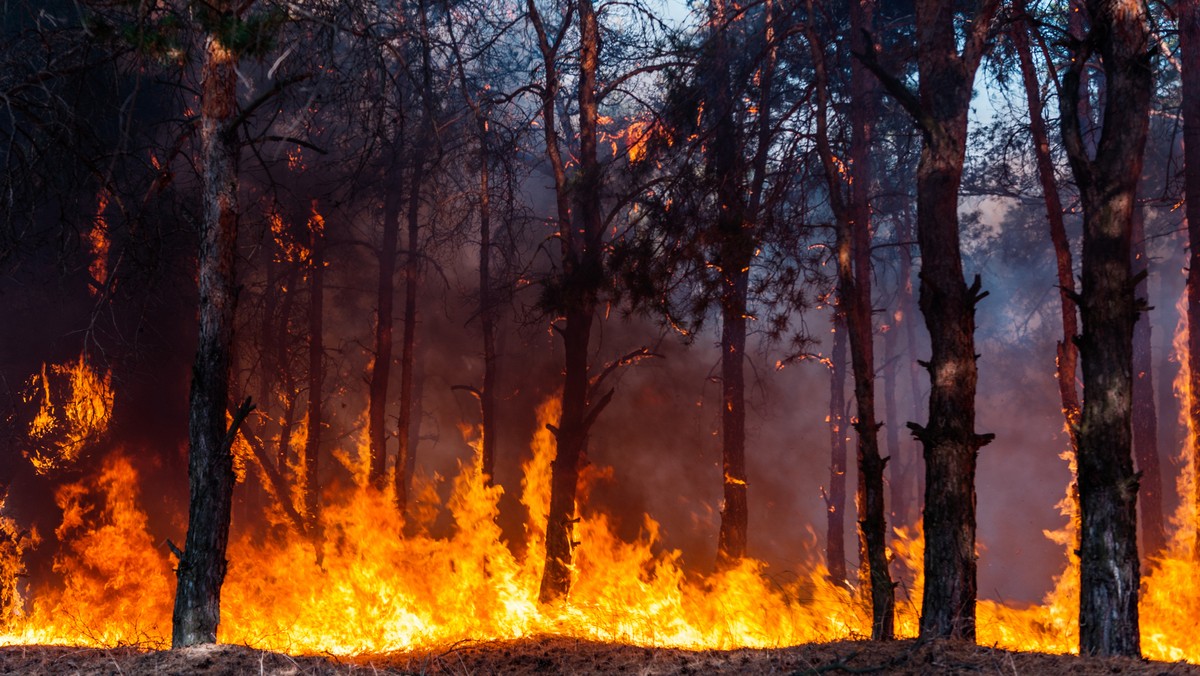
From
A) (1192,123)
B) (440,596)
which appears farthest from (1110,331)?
(440,596)

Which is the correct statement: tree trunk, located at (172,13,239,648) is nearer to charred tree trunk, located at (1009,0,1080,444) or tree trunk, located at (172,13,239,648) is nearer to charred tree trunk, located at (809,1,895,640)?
charred tree trunk, located at (809,1,895,640)

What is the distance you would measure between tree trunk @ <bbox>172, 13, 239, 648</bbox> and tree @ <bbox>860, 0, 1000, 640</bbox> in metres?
5.94

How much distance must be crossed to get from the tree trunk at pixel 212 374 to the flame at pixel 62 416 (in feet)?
34.0

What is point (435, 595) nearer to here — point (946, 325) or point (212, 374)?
point (212, 374)

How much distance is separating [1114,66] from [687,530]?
78.8 feet

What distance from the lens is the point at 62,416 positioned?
55.8ft

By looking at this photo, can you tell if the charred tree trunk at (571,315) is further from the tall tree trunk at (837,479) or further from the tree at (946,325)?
the tall tree trunk at (837,479)

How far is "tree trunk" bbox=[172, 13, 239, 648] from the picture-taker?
7.29m

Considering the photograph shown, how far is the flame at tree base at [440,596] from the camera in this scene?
11.2 meters

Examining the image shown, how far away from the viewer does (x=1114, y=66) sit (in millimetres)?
7258

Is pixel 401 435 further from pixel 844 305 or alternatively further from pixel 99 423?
pixel 844 305

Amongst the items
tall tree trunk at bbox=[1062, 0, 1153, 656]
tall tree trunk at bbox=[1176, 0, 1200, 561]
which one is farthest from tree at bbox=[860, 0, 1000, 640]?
tall tree trunk at bbox=[1176, 0, 1200, 561]

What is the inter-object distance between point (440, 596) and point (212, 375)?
24.5ft

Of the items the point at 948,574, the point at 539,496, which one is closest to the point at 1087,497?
the point at 948,574
